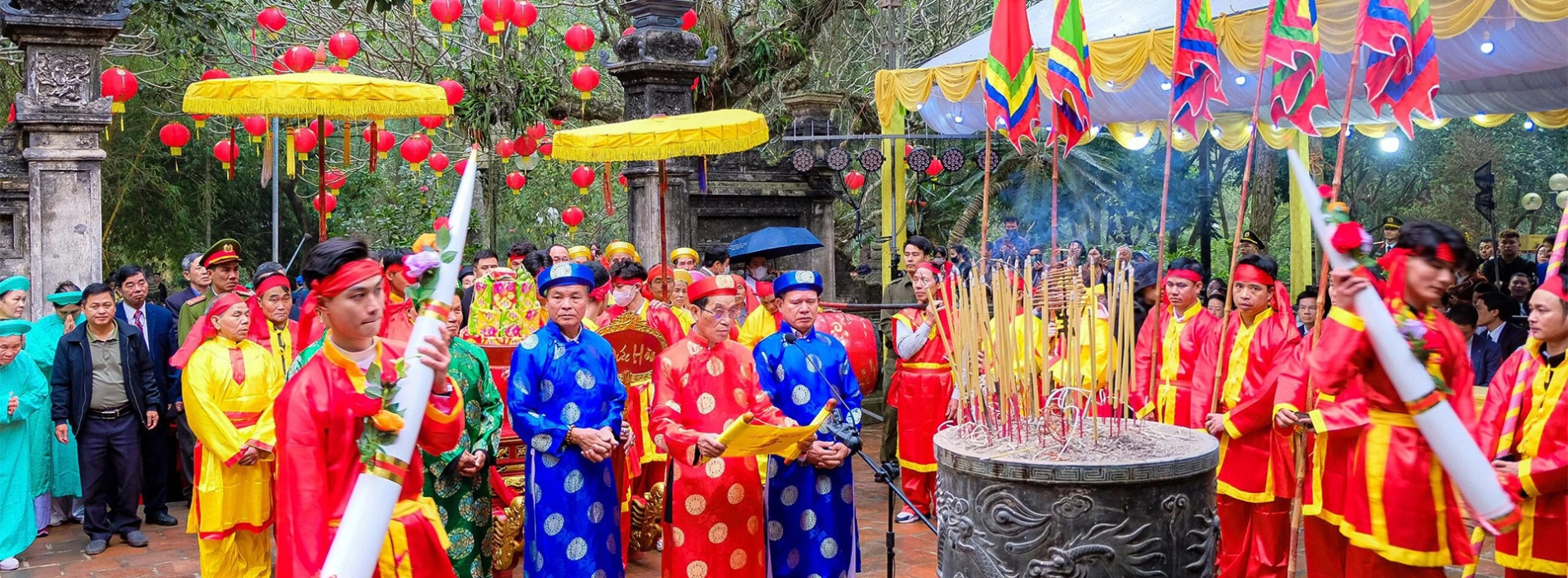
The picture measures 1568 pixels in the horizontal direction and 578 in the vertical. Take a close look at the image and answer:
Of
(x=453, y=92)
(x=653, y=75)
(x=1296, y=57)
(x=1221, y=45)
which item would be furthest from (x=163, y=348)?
(x=1296, y=57)

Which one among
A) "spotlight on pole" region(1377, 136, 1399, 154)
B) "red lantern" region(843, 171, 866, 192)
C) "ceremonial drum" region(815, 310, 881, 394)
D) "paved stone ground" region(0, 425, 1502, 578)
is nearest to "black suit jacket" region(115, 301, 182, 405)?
"paved stone ground" region(0, 425, 1502, 578)

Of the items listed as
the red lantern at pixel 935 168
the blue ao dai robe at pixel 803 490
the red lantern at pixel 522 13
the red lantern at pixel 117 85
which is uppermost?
the red lantern at pixel 522 13

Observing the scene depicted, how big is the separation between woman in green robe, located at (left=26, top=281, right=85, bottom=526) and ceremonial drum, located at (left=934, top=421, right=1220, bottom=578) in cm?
529

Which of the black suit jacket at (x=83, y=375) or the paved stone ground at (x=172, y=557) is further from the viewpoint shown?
the black suit jacket at (x=83, y=375)

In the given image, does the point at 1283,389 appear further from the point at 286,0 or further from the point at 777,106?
the point at 286,0

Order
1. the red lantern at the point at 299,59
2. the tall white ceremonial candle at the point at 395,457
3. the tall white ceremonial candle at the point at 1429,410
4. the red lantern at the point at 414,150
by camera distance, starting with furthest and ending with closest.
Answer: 1. the red lantern at the point at 414,150
2. the red lantern at the point at 299,59
3. the tall white ceremonial candle at the point at 1429,410
4. the tall white ceremonial candle at the point at 395,457

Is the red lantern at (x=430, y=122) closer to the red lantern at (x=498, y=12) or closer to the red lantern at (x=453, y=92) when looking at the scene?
the red lantern at (x=453, y=92)

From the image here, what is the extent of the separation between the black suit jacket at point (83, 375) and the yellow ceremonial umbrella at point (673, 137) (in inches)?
99.9

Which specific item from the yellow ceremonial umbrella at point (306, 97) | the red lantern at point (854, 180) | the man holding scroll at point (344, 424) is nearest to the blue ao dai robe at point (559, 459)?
the man holding scroll at point (344, 424)

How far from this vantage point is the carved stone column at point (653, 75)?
9039 mm

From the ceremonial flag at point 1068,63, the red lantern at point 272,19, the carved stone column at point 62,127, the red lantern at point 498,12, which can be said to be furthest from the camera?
the red lantern at point 272,19

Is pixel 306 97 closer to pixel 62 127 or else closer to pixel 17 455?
pixel 17 455

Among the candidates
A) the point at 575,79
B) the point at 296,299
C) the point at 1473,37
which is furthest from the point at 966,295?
the point at 575,79

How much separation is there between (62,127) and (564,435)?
498 centimetres
